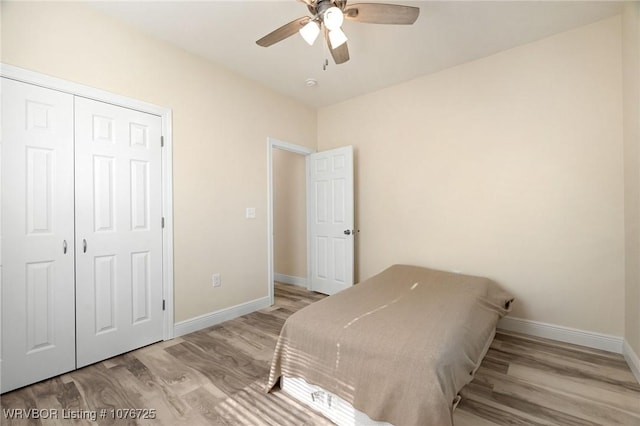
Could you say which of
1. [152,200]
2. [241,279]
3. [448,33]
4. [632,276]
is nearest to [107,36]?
[152,200]

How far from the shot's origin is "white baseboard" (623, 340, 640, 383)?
6.00ft

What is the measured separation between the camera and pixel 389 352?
4.48 ft

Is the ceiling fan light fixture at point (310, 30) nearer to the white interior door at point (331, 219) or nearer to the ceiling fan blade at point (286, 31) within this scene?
the ceiling fan blade at point (286, 31)

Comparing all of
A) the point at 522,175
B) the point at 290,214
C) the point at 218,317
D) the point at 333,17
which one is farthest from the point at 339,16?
the point at 290,214

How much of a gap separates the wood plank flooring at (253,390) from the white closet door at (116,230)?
26 cm

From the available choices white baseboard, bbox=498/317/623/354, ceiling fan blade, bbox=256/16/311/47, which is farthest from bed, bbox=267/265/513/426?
ceiling fan blade, bbox=256/16/311/47

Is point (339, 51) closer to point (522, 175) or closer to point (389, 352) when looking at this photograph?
point (389, 352)

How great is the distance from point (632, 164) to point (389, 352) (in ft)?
7.44

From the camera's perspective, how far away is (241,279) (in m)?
3.07

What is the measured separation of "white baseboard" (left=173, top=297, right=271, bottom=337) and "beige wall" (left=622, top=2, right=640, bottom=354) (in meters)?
3.24

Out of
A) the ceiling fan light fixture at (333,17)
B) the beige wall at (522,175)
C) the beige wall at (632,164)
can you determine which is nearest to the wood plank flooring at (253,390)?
the beige wall at (632,164)

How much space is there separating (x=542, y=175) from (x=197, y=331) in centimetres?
358

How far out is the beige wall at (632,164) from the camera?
1852 mm

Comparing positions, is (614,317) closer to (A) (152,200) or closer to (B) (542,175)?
(B) (542,175)
